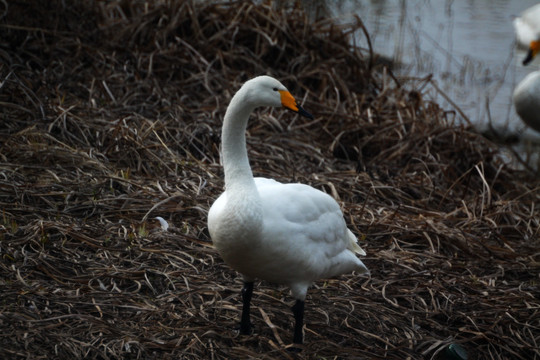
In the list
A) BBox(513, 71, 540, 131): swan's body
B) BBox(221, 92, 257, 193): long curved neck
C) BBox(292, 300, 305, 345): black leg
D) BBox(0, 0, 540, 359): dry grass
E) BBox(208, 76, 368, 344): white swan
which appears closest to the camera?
BBox(208, 76, 368, 344): white swan

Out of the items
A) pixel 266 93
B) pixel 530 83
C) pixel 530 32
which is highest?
pixel 266 93

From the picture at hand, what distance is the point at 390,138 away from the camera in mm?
6191

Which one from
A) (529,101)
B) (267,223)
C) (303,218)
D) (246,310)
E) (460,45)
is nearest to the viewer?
(267,223)

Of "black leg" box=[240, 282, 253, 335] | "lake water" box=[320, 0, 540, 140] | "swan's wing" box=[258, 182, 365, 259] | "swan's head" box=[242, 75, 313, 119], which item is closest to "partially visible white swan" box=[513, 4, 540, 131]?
"lake water" box=[320, 0, 540, 140]

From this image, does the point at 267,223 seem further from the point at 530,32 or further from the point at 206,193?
the point at 530,32

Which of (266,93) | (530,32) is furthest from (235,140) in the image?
(530,32)

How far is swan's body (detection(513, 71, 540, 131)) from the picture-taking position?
305 inches

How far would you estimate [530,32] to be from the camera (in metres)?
8.02

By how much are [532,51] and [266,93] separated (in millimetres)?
5680

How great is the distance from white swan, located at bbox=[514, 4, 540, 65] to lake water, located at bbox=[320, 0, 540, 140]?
506 mm

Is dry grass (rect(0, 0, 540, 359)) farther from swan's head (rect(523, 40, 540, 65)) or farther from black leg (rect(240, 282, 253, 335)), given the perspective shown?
swan's head (rect(523, 40, 540, 65))

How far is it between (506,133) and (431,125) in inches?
83.2

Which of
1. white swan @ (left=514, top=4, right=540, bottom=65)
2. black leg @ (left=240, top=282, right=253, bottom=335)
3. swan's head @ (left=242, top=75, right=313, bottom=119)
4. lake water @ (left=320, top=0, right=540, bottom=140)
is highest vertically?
swan's head @ (left=242, top=75, right=313, bottom=119)

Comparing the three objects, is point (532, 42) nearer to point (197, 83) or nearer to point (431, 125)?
point (431, 125)
